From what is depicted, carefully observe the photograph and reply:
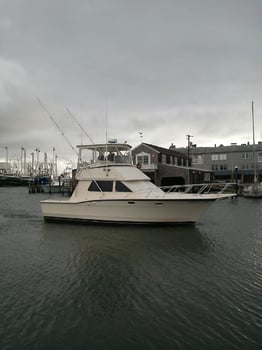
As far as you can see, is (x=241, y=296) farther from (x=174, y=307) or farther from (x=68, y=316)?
(x=68, y=316)

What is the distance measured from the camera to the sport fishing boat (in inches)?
595

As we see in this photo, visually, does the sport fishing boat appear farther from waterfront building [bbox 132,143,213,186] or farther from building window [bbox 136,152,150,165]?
building window [bbox 136,152,150,165]

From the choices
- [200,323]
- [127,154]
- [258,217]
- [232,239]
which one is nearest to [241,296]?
[200,323]

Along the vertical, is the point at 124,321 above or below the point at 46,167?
below

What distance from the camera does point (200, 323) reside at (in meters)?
5.70

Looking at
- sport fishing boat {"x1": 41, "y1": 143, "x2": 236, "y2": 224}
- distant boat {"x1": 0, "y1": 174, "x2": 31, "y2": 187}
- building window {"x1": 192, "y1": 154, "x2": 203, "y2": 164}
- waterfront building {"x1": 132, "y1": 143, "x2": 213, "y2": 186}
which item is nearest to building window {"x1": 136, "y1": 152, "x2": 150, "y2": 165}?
Answer: waterfront building {"x1": 132, "y1": 143, "x2": 213, "y2": 186}

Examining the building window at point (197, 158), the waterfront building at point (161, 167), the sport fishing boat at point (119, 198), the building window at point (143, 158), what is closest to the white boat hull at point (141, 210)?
the sport fishing boat at point (119, 198)

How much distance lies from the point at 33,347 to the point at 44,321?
2.71 ft

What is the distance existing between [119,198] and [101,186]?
1760 millimetres

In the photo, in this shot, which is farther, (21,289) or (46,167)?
(46,167)

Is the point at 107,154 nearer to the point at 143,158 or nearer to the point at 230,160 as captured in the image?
the point at 143,158

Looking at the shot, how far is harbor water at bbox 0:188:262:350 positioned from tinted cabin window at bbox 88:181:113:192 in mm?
3791

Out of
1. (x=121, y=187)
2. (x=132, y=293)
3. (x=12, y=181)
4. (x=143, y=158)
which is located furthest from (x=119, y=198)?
(x=12, y=181)

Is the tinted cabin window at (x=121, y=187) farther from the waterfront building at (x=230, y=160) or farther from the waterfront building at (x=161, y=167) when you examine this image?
the waterfront building at (x=230, y=160)
